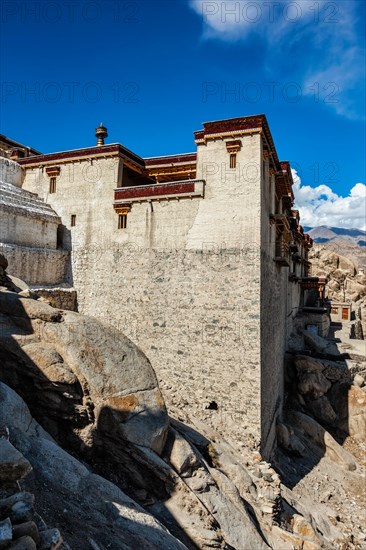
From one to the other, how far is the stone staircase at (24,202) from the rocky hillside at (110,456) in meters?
6.69

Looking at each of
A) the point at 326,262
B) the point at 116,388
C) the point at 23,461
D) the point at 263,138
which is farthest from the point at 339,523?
the point at 326,262

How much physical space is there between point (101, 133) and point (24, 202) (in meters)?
5.12

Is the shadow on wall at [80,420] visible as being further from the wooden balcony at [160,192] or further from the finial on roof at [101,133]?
the finial on roof at [101,133]

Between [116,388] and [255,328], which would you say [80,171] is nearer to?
[255,328]

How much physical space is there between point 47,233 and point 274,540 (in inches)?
602

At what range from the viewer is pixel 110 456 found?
9.05 m

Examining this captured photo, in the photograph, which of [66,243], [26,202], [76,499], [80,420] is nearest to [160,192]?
[66,243]

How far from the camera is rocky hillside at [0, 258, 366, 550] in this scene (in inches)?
266

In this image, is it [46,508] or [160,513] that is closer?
[46,508]

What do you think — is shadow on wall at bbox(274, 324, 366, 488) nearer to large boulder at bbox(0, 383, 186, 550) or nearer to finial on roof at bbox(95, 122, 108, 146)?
large boulder at bbox(0, 383, 186, 550)

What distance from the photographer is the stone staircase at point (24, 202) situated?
693 inches

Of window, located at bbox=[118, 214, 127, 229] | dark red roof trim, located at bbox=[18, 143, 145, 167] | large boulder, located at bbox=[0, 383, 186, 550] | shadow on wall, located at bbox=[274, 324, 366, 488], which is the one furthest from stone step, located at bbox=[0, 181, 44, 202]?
shadow on wall, located at bbox=[274, 324, 366, 488]

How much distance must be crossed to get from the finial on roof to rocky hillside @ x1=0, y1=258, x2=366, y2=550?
10121 millimetres

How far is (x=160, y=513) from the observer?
8633 millimetres
